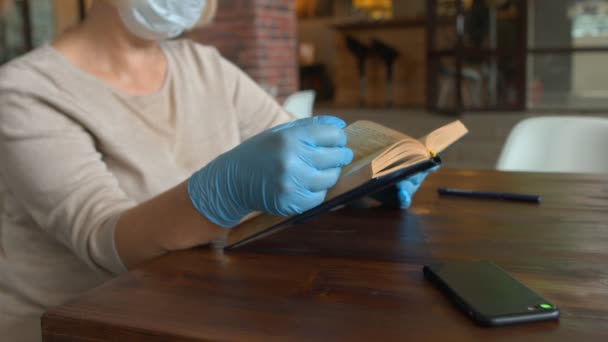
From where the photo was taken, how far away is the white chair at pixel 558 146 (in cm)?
171

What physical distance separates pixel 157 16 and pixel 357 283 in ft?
2.46

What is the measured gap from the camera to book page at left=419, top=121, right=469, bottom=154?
0.75 metres

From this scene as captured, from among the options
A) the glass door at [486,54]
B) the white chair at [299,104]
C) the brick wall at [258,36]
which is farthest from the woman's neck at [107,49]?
the glass door at [486,54]

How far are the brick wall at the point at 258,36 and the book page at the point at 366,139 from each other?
11.5ft

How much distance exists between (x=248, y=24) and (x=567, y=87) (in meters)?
3.92

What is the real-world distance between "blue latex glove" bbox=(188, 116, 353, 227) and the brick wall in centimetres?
352

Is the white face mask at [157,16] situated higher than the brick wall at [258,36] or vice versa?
the white face mask at [157,16]

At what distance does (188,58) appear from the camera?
53.5 inches

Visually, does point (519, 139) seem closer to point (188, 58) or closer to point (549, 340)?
point (188, 58)

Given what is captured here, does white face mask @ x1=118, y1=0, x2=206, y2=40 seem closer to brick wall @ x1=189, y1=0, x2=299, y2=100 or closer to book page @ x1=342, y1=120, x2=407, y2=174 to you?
book page @ x1=342, y1=120, x2=407, y2=174

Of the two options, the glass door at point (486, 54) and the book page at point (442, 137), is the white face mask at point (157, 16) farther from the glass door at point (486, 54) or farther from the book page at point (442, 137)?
the glass door at point (486, 54)

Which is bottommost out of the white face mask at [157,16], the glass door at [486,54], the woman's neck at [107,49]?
the glass door at [486,54]

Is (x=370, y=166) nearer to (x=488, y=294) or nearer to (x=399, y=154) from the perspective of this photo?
(x=399, y=154)

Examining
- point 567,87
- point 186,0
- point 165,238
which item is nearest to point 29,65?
point 186,0
